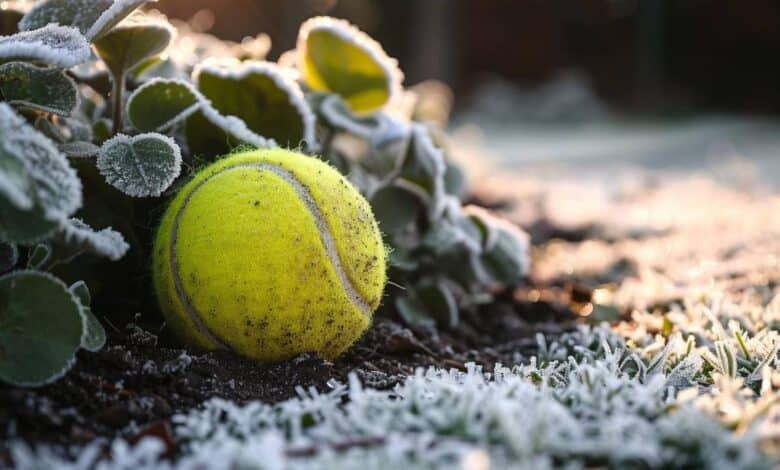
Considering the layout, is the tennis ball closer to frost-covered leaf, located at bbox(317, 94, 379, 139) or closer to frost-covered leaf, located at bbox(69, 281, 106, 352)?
frost-covered leaf, located at bbox(69, 281, 106, 352)

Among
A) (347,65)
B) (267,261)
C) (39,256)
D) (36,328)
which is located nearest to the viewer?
(36,328)

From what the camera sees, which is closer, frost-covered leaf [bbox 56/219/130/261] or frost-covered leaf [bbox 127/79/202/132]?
frost-covered leaf [bbox 56/219/130/261]

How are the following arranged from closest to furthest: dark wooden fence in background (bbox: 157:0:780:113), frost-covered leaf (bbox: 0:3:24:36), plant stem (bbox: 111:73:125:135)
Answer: plant stem (bbox: 111:73:125:135) → frost-covered leaf (bbox: 0:3:24:36) → dark wooden fence in background (bbox: 157:0:780:113)

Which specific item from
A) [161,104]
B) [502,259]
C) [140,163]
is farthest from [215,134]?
[502,259]

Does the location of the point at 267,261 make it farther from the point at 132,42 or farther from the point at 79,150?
the point at 132,42

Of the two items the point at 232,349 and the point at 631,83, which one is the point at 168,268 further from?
the point at 631,83

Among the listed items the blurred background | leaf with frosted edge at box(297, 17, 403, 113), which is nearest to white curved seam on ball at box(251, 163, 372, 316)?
leaf with frosted edge at box(297, 17, 403, 113)
